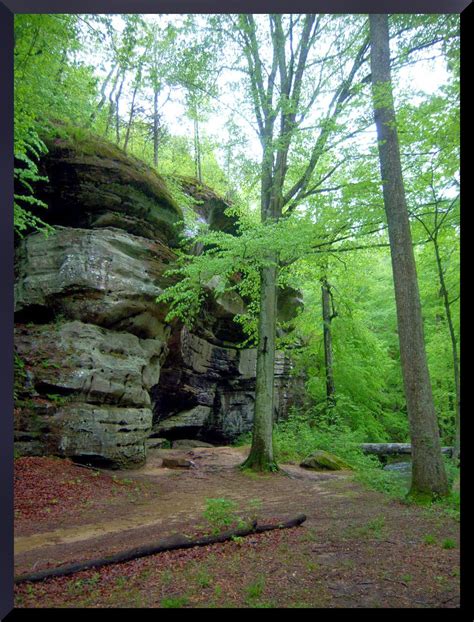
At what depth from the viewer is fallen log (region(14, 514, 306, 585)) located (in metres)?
3.76

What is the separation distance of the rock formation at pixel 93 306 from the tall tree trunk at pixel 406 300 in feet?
18.2

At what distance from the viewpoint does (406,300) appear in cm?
644

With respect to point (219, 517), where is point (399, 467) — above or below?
below

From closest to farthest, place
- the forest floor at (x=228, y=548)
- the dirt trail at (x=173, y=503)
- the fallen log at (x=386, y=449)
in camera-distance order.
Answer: the forest floor at (x=228, y=548), the dirt trail at (x=173, y=503), the fallen log at (x=386, y=449)

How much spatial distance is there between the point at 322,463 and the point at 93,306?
6.57m

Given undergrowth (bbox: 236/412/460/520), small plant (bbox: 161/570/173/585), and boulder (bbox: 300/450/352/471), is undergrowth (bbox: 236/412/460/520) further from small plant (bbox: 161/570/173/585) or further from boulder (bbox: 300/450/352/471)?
small plant (bbox: 161/570/173/585)

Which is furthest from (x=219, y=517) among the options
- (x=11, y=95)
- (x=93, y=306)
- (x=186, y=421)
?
(x=186, y=421)

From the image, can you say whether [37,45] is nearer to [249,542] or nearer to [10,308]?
[10,308]

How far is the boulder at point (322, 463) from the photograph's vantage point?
1012 centimetres

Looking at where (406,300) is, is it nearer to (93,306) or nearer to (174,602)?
(174,602)

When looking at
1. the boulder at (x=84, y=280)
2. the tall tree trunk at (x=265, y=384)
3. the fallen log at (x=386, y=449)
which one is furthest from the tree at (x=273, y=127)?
the fallen log at (x=386, y=449)

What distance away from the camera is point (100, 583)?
3701 mm

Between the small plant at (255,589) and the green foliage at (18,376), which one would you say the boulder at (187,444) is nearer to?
the green foliage at (18,376)
